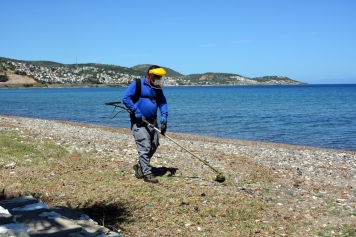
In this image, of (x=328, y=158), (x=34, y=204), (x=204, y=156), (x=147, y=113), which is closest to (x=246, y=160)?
(x=204, y=156)

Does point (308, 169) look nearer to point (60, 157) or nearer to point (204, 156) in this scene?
point (204, 156)

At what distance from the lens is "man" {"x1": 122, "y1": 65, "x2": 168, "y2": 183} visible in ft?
27.9

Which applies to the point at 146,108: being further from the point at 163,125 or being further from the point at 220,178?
the point at 220,178

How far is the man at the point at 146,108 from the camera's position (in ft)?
27.9

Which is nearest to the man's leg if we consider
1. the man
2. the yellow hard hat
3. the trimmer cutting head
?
the man

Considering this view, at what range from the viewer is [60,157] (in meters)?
10.7

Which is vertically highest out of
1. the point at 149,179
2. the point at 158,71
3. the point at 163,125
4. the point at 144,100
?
the point at 158,71

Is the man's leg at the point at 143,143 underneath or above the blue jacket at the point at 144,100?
underneath

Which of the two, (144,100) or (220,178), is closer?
(144,100)

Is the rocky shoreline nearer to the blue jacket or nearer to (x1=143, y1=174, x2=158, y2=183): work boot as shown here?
(x1=143, y1=174, x2=158, y2=183): work boot

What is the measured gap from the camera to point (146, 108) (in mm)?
8648

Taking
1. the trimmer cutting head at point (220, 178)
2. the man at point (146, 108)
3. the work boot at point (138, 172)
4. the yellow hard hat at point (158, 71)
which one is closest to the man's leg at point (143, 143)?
the man at point (146, 108)

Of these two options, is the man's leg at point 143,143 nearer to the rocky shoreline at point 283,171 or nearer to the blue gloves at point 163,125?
the blue gloves at point 163,125

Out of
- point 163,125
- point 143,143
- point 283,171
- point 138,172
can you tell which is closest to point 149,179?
point 138,172
